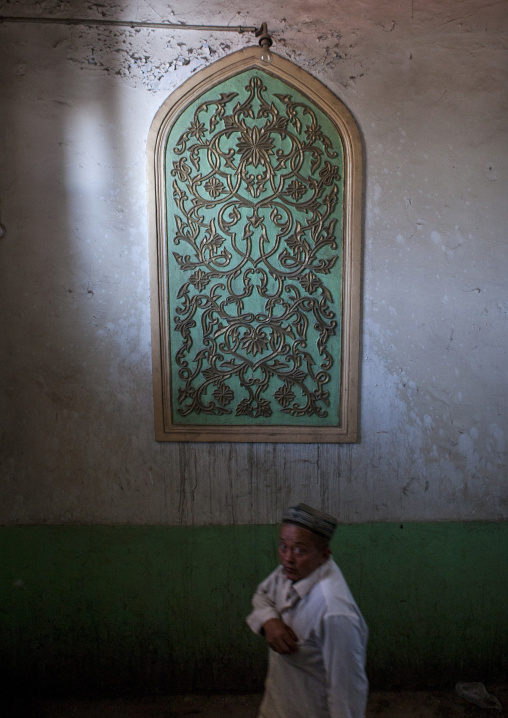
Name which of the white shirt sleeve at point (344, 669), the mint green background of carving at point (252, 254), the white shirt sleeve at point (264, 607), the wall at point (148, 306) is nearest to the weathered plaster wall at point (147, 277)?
the wall at point (148, 306)

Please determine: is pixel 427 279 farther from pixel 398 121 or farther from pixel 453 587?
pixel 453 587

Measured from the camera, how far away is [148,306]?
2051 mm

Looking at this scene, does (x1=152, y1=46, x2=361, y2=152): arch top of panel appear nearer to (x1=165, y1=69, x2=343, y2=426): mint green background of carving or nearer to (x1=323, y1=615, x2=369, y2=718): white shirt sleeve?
Answer: (x1=165, y1=69, x2=343, y2=426): mint green background of carving

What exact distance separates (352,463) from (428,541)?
50 cm

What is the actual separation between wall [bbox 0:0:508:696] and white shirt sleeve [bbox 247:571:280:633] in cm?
79

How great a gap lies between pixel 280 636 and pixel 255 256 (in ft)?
4.61

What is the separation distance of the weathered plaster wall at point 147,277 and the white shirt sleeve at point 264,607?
2.59 feet

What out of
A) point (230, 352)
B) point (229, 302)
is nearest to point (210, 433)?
point (230, 352)

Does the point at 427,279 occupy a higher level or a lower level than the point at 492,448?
higher

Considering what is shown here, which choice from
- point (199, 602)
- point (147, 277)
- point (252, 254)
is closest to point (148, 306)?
point (147, 277)

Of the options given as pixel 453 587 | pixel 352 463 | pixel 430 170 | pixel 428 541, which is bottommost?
pixel 453 587

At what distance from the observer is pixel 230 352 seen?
81.0 inches

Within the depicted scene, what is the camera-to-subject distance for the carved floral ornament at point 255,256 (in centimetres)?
198

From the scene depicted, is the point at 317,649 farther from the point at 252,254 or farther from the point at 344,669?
the point at 252,254
